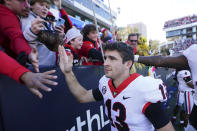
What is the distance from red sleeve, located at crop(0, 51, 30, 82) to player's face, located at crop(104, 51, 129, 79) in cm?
86

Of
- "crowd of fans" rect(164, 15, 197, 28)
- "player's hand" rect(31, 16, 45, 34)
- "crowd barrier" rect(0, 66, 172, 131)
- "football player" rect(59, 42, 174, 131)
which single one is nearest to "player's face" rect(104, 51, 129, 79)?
"football player" rect(59, 42, 174, 131)

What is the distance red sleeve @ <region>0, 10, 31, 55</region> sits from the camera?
109cm

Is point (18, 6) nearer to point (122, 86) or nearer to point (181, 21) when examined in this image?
point (122, 86)

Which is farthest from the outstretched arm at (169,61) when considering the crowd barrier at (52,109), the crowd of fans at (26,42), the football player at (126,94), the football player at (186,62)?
the crowd of fans at (26,42)

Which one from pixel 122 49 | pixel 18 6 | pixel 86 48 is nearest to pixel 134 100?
pixel 122 49

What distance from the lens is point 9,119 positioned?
1155 mm

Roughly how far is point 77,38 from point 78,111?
111 centimetres

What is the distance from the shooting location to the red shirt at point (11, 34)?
109 centimetres

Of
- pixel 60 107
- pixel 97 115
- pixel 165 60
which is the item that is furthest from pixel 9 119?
pixel 165 60

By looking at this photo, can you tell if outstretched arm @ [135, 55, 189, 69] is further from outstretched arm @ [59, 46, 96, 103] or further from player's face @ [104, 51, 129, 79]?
outstretched arm @ [59, 46, 96, 103]

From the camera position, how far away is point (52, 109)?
1543mm

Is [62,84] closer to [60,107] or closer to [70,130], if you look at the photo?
[60,107]

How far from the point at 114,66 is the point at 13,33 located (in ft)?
3.12

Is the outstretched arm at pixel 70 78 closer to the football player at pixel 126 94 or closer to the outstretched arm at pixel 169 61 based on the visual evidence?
the football player at pixel 126 94
